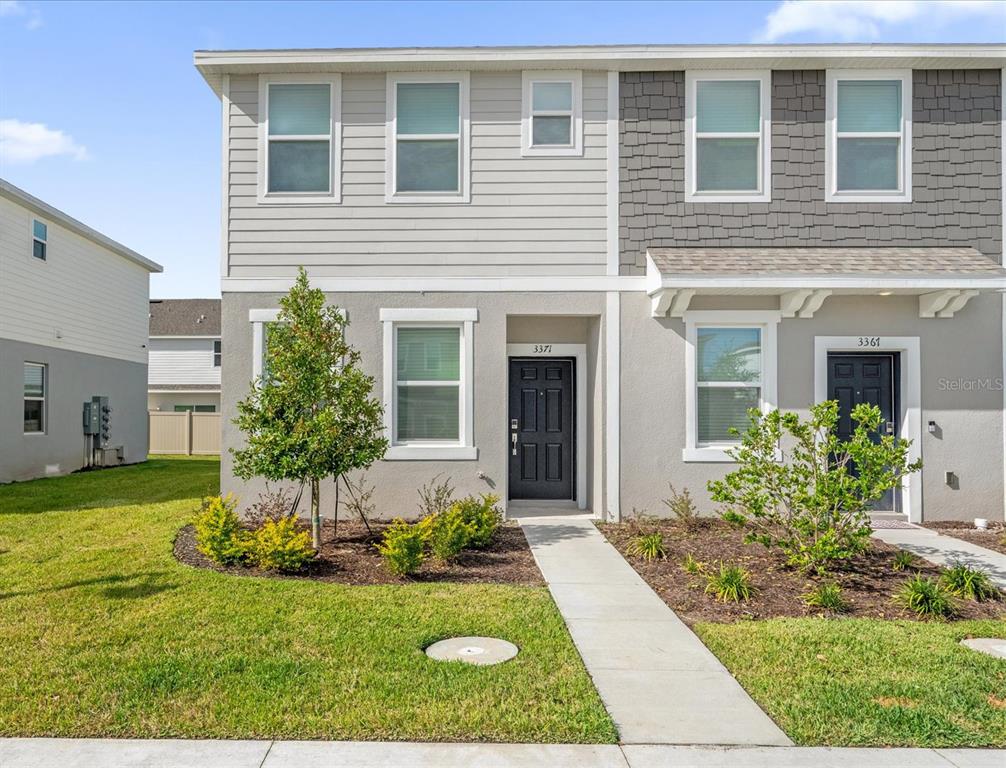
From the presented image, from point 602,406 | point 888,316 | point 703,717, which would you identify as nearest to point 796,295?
point 888,316

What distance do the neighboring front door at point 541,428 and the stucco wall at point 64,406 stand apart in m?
10.8

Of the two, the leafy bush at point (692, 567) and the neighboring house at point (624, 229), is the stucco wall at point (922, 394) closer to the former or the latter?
the neighboring house at point (624, 229)

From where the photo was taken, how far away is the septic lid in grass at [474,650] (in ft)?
14.2

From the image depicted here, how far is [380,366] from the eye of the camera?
8.81 metres

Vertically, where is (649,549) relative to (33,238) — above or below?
below

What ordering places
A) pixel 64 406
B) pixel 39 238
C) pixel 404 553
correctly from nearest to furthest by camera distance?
pixel 404 553
pixel 39 238
pixel 64 406

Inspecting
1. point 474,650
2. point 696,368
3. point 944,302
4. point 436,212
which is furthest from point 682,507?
point 436,212

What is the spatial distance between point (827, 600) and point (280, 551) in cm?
480

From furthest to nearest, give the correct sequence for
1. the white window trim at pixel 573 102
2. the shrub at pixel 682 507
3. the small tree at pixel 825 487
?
the white window trim at pixel 573 102 → the shrub at pixel 682 507 → the small tree at pixel 825 487

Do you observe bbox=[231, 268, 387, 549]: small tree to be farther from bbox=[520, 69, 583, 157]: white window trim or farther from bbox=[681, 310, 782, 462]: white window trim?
bbox=[681, 310, 782, 462]: white window trim

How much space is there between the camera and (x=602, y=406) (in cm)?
890

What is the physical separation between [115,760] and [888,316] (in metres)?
9.27

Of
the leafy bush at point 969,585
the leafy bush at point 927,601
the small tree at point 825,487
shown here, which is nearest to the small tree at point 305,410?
the small tree at point 825,487

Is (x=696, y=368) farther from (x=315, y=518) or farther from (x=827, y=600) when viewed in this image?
(x=315, y=518)
